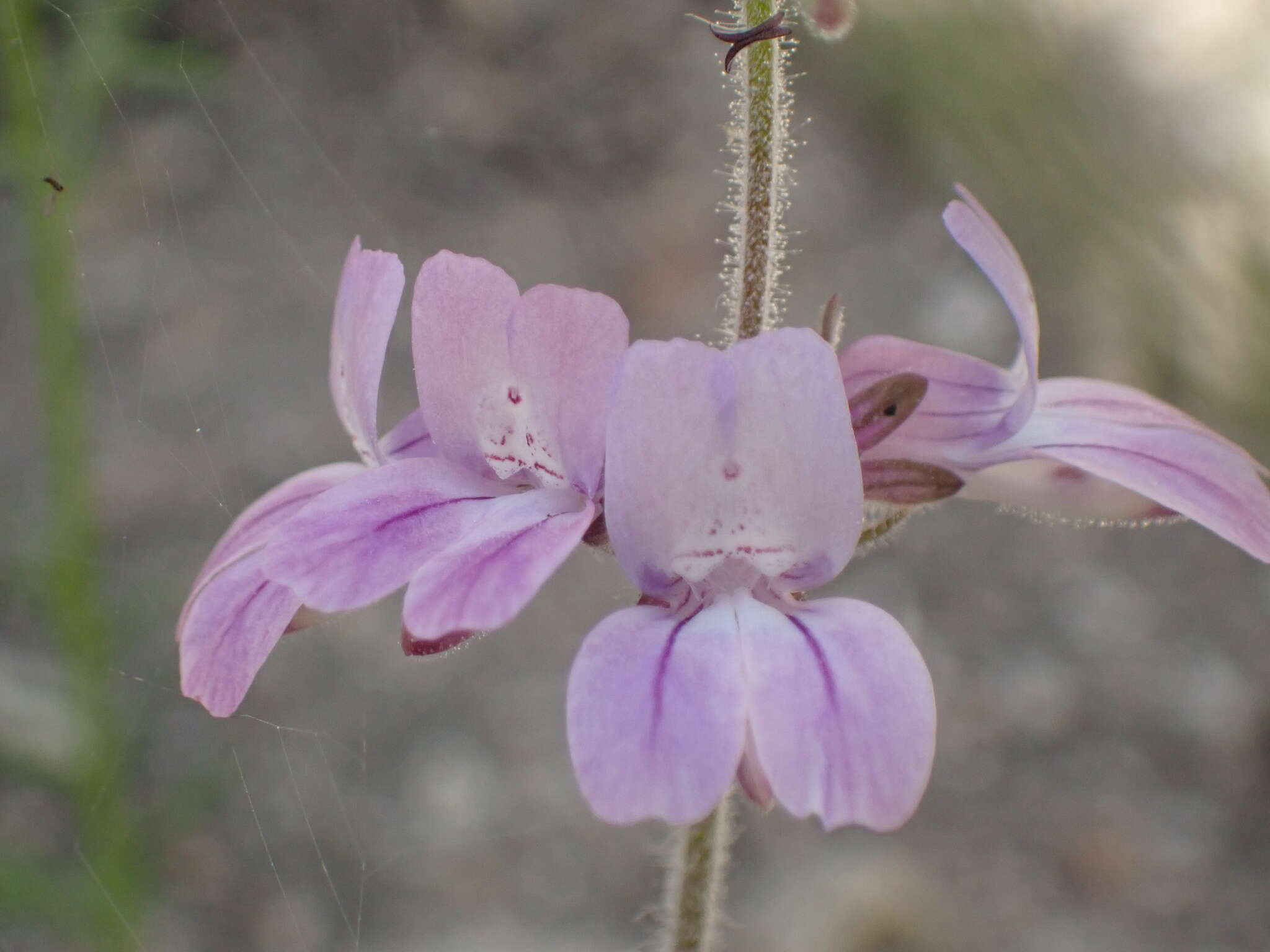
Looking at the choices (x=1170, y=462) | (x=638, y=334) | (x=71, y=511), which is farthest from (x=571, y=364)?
(x=638, y=334)

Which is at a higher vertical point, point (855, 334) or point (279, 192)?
point (279, 192)

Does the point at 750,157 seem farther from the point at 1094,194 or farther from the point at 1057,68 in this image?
the point at 1094,194

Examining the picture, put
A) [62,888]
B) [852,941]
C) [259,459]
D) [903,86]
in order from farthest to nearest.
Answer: [903,86], [259,459], [852,941], [62,888]

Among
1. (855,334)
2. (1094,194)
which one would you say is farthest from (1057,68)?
(855,334)

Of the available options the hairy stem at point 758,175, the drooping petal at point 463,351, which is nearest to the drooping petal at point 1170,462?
the hairy stem at point 758,175

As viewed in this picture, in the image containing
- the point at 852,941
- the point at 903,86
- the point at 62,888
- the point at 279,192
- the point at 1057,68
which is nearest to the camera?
the point at 62,888

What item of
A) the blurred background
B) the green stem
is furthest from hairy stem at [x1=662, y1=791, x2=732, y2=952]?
the blurred background

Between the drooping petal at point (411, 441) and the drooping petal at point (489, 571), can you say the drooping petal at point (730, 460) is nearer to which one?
the drooping petal at point (489, 571)

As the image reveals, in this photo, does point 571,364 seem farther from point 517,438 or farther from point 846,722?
point 846,722
